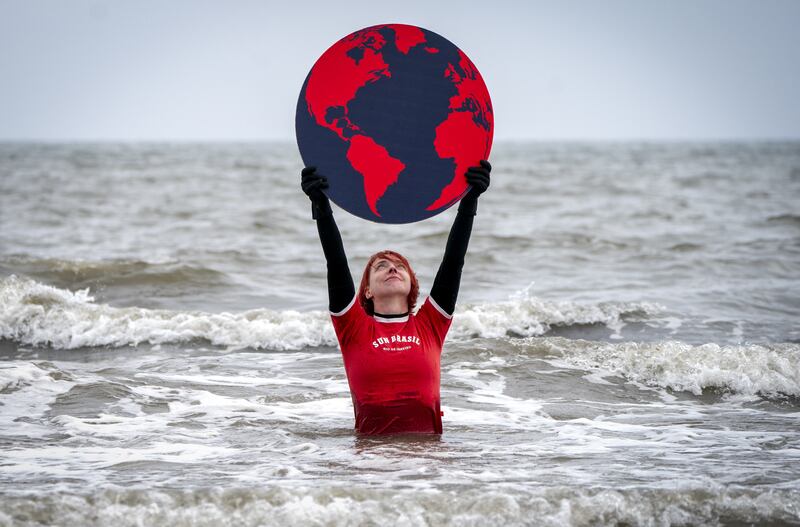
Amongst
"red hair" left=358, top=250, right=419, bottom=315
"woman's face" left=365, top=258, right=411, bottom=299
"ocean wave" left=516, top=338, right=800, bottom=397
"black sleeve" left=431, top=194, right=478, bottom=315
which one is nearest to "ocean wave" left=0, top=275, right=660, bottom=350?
"ocean wave" left=516, top=338, right=800, bottom=397

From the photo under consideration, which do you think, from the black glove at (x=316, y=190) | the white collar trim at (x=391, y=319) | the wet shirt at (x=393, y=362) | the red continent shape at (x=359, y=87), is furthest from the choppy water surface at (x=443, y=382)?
the red continent shape at (x=359, y=87)

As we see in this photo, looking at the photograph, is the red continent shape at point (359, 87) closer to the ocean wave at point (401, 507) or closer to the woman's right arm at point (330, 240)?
the woman's right arm at point (330, 240)

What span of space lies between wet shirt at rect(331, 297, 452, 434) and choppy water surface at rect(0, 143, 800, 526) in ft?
0.61

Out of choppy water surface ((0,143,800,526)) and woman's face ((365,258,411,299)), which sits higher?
woman's face ((365,258,411,299))

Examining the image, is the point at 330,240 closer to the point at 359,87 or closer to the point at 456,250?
the point at 456,250

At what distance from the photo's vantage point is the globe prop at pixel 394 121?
5.04 meters

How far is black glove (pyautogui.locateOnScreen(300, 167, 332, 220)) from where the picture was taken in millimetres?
4773

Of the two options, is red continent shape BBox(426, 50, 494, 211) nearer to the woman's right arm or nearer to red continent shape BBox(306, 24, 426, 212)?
red continent shape BBox(306, 24, 426, 212)

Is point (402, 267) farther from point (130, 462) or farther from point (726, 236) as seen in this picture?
point (726, 236)

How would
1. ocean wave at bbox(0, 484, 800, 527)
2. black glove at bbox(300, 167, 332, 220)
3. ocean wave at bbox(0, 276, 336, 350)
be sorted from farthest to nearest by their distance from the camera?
1. ocean wave at bbox(0, 276, 336, 350)
2. black glove at bbox(300, 167, 332, 220)
3. ocean wave at bbox(0, 484, 800, 527)

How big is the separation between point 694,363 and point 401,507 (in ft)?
14.2

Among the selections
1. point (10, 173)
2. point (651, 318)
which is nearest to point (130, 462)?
point (651, 318)

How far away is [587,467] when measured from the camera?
15.9ft

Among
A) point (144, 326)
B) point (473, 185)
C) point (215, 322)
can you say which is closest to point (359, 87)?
point (473, 185)
